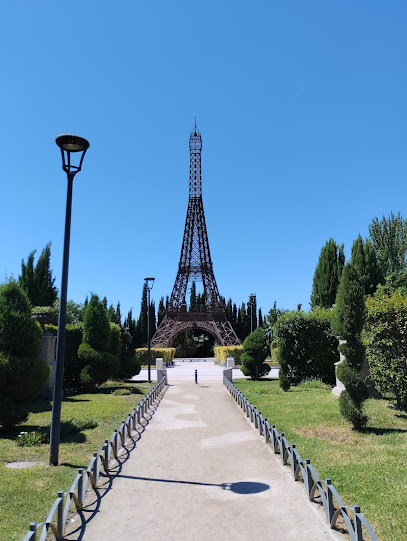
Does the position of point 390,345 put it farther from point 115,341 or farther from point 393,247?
point 393,247

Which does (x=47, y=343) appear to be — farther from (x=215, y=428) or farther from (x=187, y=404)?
(x=215, y=428)

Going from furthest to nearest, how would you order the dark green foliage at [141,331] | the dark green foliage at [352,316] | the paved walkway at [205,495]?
the dark green foliage at [141,331] < the dark green foliage at [352,316] < the paved walkway at [205,495]

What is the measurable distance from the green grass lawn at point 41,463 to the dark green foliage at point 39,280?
26.5m

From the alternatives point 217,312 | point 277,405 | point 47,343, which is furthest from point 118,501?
point 217,312

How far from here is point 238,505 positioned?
20.2ft

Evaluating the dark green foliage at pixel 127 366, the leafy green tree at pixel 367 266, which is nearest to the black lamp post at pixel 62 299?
the dark green foliage at pixel 127 366

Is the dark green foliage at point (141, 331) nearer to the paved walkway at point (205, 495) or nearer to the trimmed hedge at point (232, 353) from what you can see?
the trimmed hedge at point (232, 353)

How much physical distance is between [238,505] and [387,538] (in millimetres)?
2133

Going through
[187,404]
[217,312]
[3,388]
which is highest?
[217,312]

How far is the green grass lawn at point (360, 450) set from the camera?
5953 millimetres

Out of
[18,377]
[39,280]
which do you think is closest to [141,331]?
[39,280]

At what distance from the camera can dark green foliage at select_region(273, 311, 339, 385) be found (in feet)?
74.0

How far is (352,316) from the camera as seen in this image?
1128 cm

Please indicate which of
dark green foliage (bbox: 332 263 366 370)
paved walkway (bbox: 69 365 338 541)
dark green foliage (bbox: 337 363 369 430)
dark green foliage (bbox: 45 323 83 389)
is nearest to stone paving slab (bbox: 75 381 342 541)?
paved walkway (bbox: 69 365 338 541)
